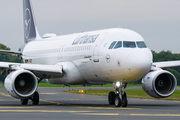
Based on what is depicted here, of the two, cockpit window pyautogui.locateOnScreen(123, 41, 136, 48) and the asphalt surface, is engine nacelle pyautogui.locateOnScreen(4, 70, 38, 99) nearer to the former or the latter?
the asphalt surface

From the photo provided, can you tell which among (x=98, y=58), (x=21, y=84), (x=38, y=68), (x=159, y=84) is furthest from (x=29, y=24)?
(x=159, y=84)

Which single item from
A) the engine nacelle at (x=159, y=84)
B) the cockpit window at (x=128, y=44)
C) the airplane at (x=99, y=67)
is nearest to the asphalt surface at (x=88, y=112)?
the engine nacelle at (x=159, y=84)

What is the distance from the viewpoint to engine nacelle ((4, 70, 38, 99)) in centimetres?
2234

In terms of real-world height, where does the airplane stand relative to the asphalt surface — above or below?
above

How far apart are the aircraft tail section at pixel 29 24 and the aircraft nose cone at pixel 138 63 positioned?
17.0 m

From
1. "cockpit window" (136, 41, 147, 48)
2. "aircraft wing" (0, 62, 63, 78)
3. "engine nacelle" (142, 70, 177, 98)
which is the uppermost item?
"cockpit window" (136, 41, 147, 48)

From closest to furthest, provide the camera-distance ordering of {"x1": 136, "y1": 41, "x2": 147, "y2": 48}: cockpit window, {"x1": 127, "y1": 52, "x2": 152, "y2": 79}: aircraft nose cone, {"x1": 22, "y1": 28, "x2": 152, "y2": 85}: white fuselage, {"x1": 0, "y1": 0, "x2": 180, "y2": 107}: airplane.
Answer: {"x1": 127, "y1": 52, "x2": 152, "y2": 79}: aircraft nose cone
{"x1": 22, "y1": 28, "x2": 152, "y2": 85}: white fuselage
{"x1": 0, "y1": 0, "x2": 180, "y2": 107}: airplane
{"x1": 136, "y1": 41, "x2": 147, "y2": 48}: cockpit window

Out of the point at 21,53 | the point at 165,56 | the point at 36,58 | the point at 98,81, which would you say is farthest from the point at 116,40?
the point at 165,56

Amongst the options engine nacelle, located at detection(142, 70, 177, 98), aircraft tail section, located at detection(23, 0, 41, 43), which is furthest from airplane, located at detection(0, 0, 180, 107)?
aircraft tail section, located at detection(23, 0, 41, 43)

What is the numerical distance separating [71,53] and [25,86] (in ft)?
13.1

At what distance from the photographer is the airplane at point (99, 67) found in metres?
20.9

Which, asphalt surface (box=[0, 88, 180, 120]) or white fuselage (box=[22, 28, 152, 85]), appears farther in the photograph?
white fuselage (box=[22, 28, 152, 85])

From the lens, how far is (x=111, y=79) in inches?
872

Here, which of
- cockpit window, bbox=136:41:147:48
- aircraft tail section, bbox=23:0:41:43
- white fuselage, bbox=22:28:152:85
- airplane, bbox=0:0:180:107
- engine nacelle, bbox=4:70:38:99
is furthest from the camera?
aircraft tail section, bbox=23:0:41:43
